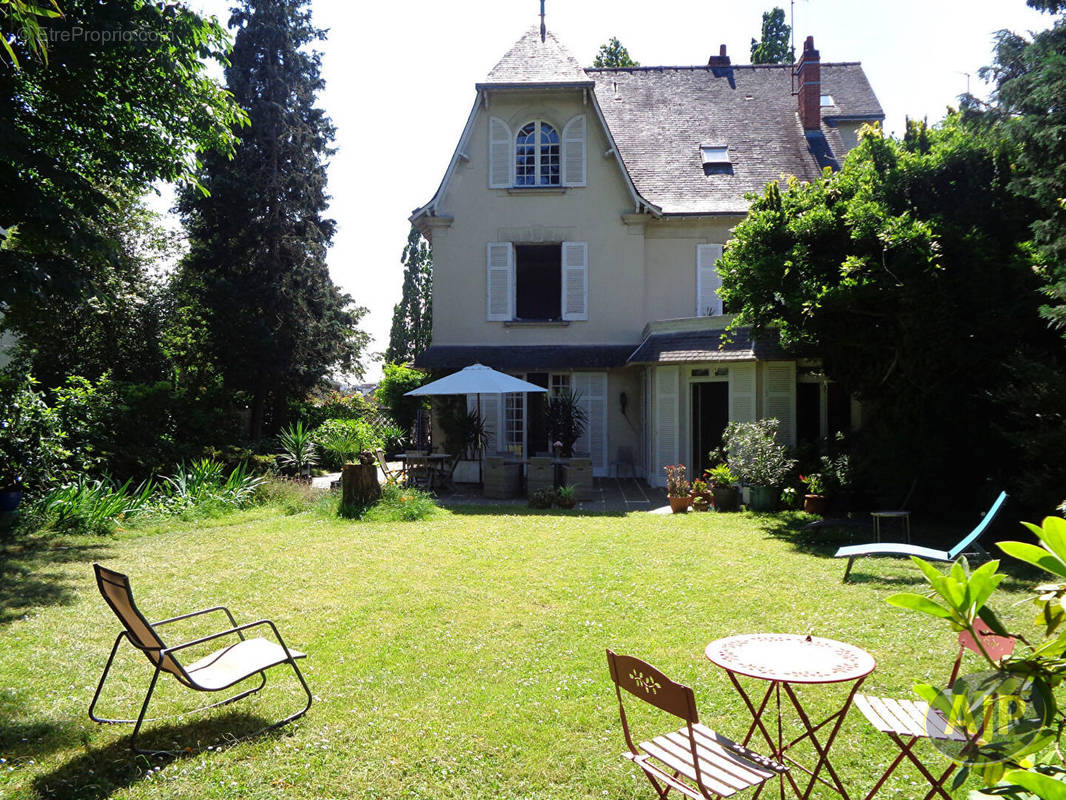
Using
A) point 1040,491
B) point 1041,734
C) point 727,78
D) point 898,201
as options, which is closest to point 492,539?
point 1040,491

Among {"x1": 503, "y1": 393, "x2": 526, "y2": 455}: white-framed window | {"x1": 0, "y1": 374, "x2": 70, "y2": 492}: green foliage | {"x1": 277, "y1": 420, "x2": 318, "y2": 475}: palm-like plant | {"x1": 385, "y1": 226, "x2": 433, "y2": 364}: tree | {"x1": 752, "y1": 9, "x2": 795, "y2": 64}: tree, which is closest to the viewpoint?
{"x1": 0, "y1": 374, "x2": 70, "y2": 492}: green foliage

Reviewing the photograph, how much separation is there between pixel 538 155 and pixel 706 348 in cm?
664

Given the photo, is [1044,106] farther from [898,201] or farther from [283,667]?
[283,667]

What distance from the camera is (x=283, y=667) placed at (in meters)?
5.54

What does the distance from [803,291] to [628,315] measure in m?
7.10

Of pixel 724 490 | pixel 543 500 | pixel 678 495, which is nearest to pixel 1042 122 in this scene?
pixel 724 490

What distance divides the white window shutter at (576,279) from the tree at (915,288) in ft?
20.3

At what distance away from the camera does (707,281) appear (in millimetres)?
17828

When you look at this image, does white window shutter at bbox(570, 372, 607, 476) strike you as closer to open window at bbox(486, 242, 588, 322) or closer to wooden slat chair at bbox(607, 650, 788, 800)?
open window at bbox(486, 242, 588, 322)

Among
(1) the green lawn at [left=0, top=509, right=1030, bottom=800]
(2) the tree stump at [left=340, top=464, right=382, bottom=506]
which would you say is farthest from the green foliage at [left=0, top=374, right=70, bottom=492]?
(2) the tree stump at [left=340, top=464, right=382, bottom=506]

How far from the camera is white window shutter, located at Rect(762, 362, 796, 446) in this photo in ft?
46.4

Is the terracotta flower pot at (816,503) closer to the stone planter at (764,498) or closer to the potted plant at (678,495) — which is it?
the stone planter at (764,498)

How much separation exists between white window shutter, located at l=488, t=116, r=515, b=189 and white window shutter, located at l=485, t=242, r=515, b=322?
1488 mm

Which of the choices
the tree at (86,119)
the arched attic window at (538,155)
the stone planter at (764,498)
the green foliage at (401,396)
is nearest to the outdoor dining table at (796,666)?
the stone planter at (764,498)
